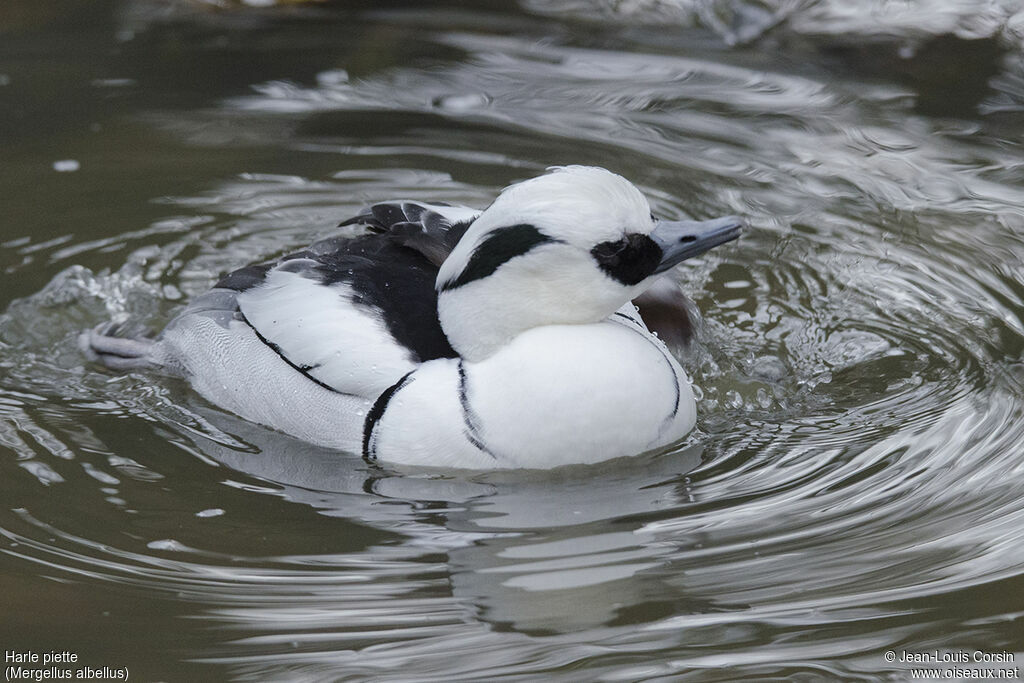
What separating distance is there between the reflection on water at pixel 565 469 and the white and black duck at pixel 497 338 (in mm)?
173

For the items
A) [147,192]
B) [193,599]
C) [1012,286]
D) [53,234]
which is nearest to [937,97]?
[1012,286]

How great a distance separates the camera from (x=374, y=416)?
4.79 m

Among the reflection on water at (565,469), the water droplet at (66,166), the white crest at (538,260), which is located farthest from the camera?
the water droplet at (66,166)

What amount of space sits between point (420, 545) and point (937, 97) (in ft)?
16.0

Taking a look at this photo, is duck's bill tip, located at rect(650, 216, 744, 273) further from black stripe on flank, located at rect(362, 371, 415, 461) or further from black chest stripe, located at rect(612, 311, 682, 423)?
black stripe on flank, located at rect(362, 371, 415, 461)

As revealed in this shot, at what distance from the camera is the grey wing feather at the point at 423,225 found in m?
5.08

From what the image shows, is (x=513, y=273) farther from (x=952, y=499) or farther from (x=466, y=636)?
(x=952, y=499)

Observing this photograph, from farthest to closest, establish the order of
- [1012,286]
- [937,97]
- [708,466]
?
[937,97], [1012,286], [708,466]

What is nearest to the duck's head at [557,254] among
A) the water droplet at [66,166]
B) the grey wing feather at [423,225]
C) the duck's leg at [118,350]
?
the grey wing feather at [423,225]

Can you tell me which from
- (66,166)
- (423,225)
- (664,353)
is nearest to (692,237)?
(664,353)

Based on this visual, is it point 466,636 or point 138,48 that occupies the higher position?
point 138,48

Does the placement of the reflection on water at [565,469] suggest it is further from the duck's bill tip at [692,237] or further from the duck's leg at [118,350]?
the duck's bill tip at [692,237]

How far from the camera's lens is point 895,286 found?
6062 mm

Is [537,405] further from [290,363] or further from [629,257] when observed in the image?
[290,363]
